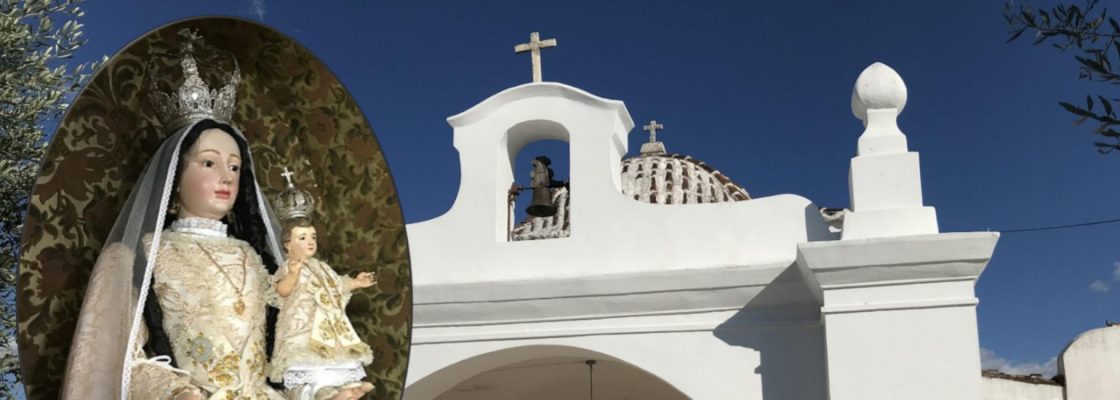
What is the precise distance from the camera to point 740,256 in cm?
822

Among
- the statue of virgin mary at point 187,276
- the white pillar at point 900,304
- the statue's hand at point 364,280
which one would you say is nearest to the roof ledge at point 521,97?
the white pillar at point 900,304

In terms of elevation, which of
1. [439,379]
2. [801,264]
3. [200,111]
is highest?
[200,111]

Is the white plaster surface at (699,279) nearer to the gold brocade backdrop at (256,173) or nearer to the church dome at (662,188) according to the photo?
the church dome at (662,188)

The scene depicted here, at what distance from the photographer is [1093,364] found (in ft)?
39.6

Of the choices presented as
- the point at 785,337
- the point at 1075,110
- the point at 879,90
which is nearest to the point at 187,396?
the point at 1075,110

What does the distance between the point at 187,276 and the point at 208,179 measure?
377 mm

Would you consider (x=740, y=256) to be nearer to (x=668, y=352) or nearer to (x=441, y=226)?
(x=668, y=352)

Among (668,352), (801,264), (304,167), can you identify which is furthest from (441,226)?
(304,167)

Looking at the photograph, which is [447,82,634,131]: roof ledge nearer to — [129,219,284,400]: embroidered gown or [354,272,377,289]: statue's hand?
[354,272,377,289]: statue's hand

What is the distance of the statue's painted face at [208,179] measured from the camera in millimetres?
4629

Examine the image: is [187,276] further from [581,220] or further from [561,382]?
[561,382]

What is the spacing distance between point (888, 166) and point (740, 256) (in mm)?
1105

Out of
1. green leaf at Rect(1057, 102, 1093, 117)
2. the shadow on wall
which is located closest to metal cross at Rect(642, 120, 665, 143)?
the shadow on wall

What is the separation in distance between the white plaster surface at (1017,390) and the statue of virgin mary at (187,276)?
905cm
